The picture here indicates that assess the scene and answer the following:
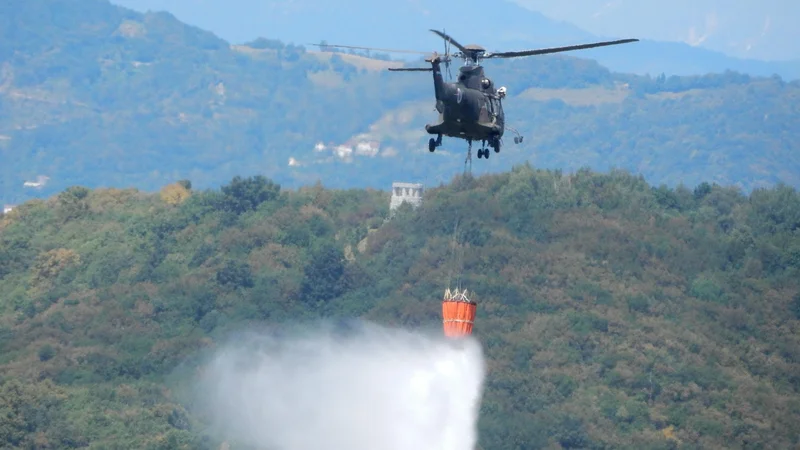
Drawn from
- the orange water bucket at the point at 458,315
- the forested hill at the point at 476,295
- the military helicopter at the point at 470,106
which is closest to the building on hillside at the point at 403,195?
the forested hill at the point at 476,295

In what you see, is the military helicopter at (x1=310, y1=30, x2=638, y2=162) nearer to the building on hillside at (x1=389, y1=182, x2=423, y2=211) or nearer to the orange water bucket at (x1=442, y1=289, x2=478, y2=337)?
the orange water bucket at (x1=442, y1=289, x2=478, y2=337)

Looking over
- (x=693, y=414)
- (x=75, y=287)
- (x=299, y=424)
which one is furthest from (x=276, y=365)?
(x=75, y=287)

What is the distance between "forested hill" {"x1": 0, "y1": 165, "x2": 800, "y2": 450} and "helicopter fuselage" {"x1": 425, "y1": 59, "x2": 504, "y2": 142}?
5994 centimetres

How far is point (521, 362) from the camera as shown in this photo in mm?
137500

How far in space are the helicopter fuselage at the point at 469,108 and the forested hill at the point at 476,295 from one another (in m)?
59.9

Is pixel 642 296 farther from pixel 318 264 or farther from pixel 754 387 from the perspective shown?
pixel 318 264

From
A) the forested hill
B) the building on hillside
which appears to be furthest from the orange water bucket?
the building on hillside

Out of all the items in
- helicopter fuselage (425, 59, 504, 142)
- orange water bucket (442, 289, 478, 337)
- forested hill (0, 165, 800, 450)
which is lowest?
forested hill (0, 165, 800, 450)

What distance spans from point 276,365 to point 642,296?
1186 inches

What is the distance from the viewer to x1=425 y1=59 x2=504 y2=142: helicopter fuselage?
198 feet

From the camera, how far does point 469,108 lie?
6072 cm

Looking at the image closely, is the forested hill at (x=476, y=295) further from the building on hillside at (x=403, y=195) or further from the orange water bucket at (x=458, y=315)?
the orange water bucket at (x=458, y=315)

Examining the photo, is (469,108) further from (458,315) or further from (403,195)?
(403,195)

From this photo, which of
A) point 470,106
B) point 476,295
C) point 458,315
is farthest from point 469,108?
point 476,295
